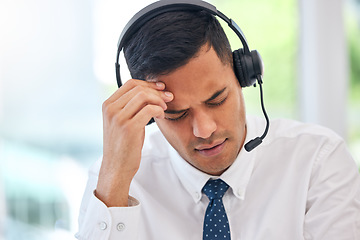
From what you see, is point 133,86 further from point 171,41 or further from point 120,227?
point 120,227

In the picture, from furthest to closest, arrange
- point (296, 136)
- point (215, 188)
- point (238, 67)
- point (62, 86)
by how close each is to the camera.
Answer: point (62, 86) → point (296, 136) → point (215, 188) → point (238, 67)

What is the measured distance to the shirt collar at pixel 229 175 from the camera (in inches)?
56.1

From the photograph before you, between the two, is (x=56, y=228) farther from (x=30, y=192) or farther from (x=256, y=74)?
(x=256, y=74)

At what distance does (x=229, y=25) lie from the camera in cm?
125

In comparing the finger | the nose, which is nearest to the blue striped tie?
the nose

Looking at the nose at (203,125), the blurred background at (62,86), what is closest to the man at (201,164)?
the nose at (203,125)

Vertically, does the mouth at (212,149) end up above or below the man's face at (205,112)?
below

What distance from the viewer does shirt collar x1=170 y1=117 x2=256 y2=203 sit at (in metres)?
1.43

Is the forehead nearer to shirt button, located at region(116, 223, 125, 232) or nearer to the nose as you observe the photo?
the nose

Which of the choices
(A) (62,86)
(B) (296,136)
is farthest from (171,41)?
(A) (62,86)

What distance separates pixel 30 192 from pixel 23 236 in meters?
0.26

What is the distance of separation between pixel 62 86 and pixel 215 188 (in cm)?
132

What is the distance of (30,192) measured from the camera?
239 cm

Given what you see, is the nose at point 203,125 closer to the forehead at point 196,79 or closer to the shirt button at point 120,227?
the forehead at point 196,79
